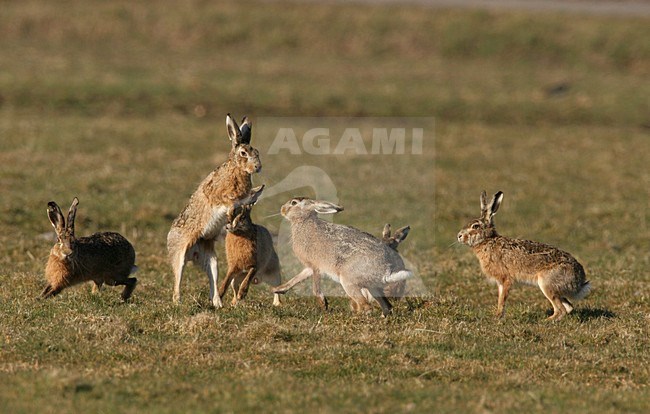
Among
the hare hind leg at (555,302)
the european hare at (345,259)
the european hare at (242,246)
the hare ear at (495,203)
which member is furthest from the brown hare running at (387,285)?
the hare hind leg at (555,302)

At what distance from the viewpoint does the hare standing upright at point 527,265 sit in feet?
36.7

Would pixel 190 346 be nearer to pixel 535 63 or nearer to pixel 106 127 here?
pixel 106 127

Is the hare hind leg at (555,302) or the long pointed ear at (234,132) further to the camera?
the long pointed ear at (234,132)

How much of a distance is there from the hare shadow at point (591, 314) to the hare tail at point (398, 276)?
2058 millimetres

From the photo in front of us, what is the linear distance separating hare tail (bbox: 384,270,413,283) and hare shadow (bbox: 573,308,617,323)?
6.75 feet

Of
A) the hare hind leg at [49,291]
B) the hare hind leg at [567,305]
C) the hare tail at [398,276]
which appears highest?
the hare tail at [398,276]

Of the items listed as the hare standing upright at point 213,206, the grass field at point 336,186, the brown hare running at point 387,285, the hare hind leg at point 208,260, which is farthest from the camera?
the hare hind leg at point 208,260

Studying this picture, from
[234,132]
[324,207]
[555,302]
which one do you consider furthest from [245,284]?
[555,302]

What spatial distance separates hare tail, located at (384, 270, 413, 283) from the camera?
10.6m

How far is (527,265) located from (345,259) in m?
2.12

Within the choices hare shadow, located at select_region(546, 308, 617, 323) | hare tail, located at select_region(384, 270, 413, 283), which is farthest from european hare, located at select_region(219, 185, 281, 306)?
hare shadow, located at select_region(546, 308, 617, 323)

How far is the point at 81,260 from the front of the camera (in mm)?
11414

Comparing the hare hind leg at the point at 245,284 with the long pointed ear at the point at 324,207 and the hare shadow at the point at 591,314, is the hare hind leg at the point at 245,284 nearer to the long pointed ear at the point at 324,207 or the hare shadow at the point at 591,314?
the long pointed ear at the point at 324,207

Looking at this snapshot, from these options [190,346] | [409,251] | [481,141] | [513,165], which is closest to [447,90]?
[481,141]
